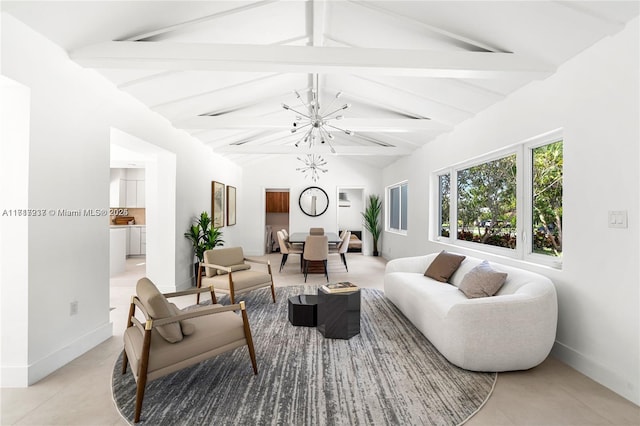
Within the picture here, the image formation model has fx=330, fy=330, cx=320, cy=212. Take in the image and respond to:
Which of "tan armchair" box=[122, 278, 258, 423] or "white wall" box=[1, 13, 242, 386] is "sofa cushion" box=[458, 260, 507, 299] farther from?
"white wall" box=[1, 13, 242, 386]

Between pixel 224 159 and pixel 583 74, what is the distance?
6.59 meters

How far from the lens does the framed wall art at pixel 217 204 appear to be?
21.6 feet

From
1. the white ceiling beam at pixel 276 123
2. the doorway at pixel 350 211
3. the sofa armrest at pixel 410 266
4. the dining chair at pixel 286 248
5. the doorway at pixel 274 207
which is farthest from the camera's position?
the doorway at pixel 350 211

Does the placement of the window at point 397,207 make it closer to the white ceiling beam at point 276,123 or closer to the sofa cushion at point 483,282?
the white ceiling beam at point 276,123

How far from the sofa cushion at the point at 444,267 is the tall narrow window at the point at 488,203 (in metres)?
0.54

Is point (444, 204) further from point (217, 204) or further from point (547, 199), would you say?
point (217, 204)

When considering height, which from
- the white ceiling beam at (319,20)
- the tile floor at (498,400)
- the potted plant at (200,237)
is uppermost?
the white ceiling beam at (319,20)

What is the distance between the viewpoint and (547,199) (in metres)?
3.12

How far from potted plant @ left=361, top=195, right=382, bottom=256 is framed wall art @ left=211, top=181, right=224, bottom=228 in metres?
3.97

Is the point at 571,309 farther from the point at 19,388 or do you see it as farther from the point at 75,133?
the point at 75,133

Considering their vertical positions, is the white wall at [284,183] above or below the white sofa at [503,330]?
above

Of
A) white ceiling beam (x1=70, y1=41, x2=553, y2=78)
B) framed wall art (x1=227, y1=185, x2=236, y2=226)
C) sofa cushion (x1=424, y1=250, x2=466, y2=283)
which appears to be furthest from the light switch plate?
framed wall art (x1=227, y1=185, x2=236, y2=226)

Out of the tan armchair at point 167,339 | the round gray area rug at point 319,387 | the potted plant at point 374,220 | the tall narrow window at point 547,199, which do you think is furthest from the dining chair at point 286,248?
the tall narrow window at point 547,199

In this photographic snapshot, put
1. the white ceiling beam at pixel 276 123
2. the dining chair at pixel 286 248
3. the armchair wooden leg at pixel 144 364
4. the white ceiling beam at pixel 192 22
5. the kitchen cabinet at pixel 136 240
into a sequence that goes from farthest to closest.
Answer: the kitchen cabinet at pixel 136 240, the dining chair at pixel 286 248, the white ceiling beam at pixel 276 123, the white ceiling beam at pixel 192 22, the armchair wooden leg at pixel 144 364
